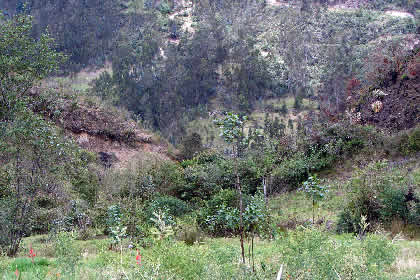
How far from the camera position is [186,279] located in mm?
3227

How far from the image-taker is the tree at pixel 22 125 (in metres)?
8.22

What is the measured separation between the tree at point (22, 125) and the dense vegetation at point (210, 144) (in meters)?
0.05

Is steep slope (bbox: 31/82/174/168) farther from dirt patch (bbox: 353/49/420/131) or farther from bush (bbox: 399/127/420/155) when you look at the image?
bush (bbox: 399/127/420/155)

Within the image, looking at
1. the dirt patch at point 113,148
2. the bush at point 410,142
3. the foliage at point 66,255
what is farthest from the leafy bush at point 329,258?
the dirt patch at point 113,148

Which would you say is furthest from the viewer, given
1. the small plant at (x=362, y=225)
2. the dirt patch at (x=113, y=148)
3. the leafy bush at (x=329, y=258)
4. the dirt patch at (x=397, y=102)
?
the dirt patch at (x=113, y=148)

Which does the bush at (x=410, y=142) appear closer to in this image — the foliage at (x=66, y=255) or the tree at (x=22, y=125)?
the tree at (x=22, y=125)

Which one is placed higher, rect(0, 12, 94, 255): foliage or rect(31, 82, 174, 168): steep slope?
rect(0, 12, 94, 255): foliage

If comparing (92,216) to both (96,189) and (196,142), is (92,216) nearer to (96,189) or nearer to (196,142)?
(96,189)

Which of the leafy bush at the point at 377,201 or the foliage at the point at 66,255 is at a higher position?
the foliage at the point at 66,255

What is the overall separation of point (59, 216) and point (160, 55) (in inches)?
1807

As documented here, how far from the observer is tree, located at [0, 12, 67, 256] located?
324 inches

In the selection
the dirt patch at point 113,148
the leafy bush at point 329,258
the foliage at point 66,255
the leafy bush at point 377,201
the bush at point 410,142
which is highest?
the leafy bush at point 329,258

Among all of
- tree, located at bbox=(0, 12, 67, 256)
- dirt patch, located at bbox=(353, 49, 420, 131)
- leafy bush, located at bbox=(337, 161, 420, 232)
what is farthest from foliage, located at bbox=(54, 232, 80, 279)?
dirt patch, located at bbox=(353, 49, 420, 131)

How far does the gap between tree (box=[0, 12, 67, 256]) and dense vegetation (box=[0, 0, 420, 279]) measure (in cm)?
5
